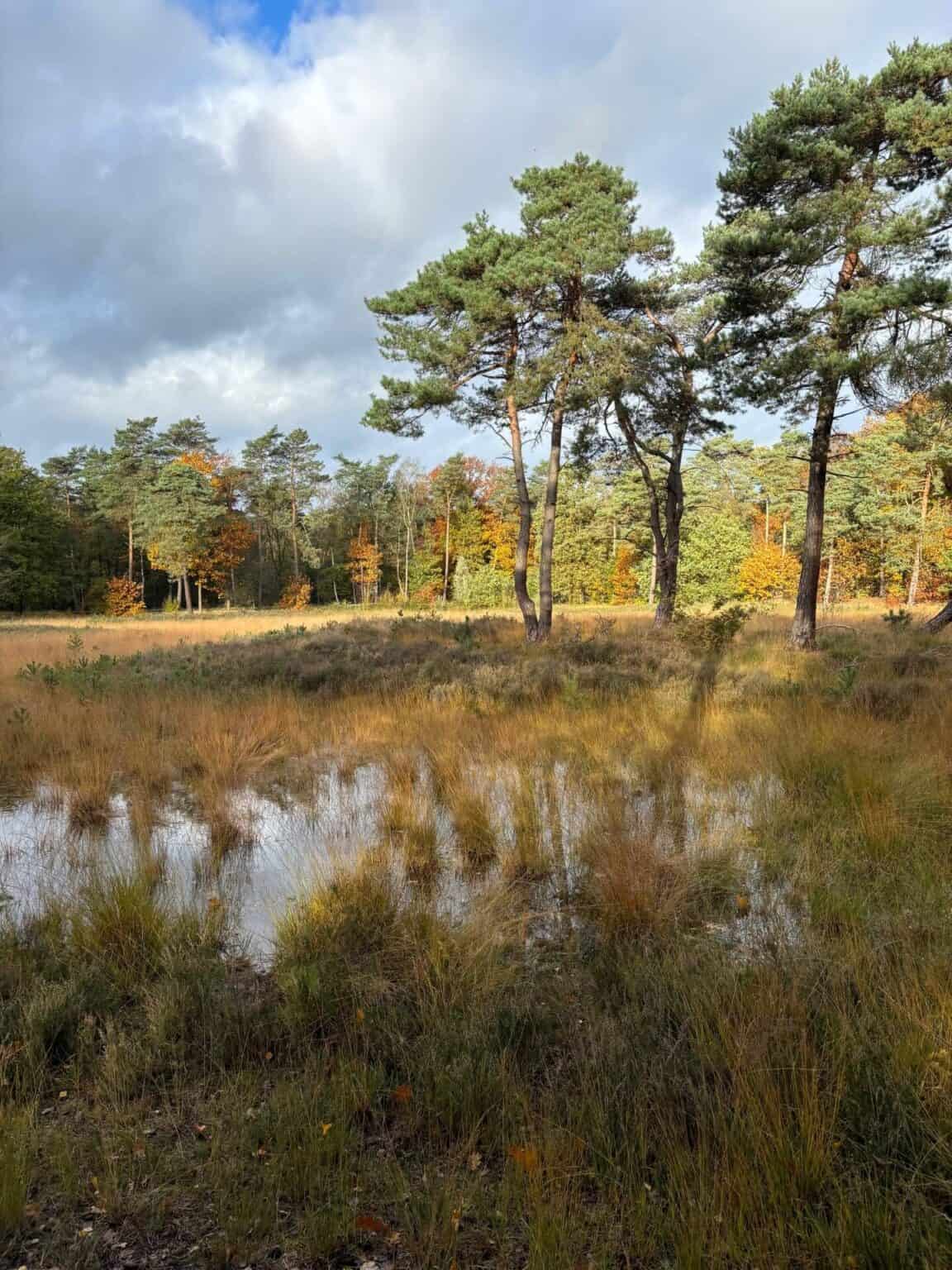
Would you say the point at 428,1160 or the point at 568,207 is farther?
the point at 568,207

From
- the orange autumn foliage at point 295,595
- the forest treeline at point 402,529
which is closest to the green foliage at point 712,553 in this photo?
the forest treeline at point 402,529

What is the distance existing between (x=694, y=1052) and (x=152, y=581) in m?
59.9

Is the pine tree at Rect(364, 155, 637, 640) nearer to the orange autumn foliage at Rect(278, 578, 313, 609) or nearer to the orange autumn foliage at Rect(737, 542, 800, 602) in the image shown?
the orange autumn foliage at Rect(737, 542, 800, 602)

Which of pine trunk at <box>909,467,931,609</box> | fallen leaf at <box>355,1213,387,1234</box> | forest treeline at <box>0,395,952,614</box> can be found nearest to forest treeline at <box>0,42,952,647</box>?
pine trunk at <box>909,467,931,609</box>

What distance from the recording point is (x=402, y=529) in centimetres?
6122

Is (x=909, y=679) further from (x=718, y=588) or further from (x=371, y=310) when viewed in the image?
(x=718, y=588)

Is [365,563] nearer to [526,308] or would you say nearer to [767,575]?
[767,575]

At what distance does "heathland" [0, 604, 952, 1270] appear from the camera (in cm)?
170

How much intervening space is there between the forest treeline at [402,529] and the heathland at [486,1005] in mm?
34445

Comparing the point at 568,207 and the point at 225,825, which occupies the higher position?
the point at 568,207

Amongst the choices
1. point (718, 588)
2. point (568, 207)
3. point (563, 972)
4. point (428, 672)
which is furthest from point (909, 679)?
Result: point (718, 588)

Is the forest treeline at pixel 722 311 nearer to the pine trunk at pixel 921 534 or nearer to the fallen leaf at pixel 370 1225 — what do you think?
the pine trunk at pixel 921 534

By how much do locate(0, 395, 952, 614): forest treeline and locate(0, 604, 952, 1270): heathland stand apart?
34445 mm

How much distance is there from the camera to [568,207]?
622 inches
